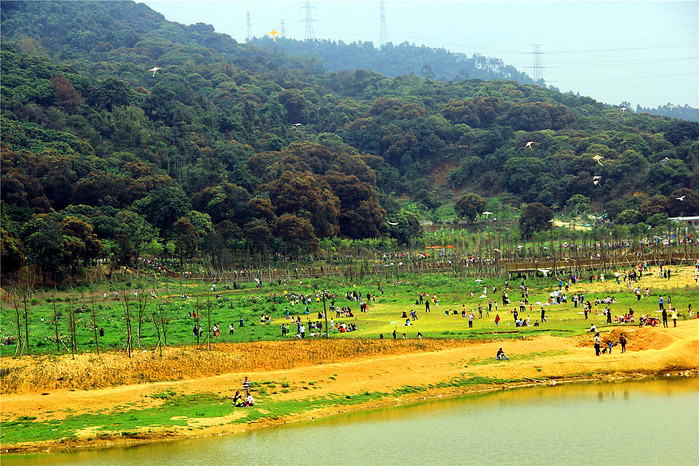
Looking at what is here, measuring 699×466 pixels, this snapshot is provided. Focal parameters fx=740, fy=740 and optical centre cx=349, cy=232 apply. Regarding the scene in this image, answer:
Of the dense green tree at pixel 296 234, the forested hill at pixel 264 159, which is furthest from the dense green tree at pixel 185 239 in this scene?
the dense green tree at pixel 296 234

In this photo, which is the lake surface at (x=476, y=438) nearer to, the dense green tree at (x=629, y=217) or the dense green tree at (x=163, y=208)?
the dense green tree at (x=163, y=208)

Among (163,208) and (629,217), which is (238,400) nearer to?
(163,208)

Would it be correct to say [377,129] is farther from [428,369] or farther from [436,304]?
[428,369]

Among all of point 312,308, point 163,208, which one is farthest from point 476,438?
point 163,208

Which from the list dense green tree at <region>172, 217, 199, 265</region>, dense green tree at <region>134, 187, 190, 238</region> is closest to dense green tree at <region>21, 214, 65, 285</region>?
dense green tree at <region>172, 217, 199, 265</region>

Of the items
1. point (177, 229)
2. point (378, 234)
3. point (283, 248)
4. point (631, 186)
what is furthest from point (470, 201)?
point (177, 229)

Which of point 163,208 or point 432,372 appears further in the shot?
point 163,208
